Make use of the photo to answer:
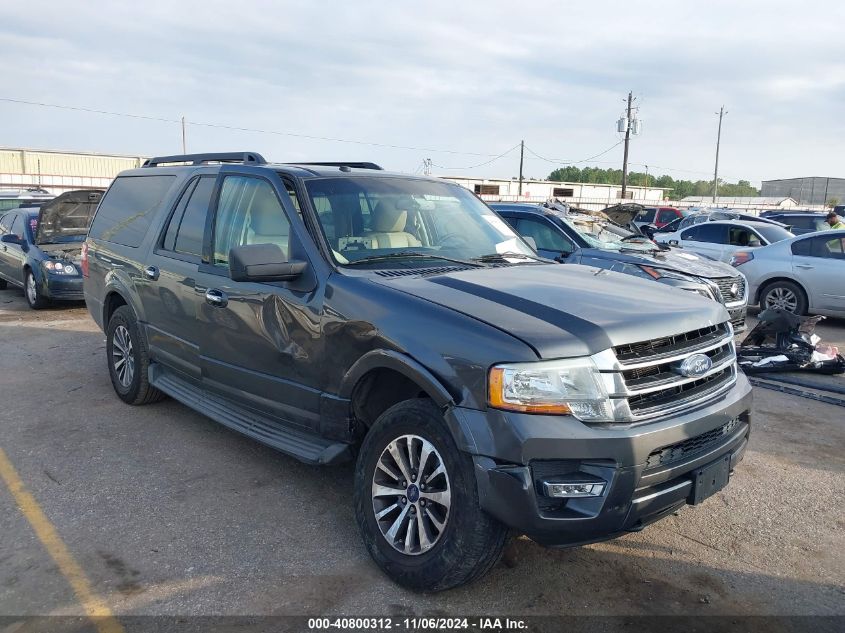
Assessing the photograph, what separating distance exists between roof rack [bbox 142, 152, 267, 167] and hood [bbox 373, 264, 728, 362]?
1.95 meters

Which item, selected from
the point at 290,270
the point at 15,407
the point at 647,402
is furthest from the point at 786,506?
the point at 15,407

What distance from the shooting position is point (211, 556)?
352 cm

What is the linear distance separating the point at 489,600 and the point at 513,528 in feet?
1.75

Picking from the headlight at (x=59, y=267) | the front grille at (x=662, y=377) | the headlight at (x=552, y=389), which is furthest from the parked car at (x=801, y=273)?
the headlight at (x=59, y=267)

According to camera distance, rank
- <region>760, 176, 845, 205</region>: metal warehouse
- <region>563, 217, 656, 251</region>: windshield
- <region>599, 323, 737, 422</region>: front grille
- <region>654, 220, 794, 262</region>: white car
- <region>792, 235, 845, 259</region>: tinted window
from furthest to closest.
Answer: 1. <region>760, 176, 845, 205</region>: metal warehouse
2. <region>654, 220, 794, 262</region>: white car
3. <region>792, 235, 845, 259</region>: tinted window
4. <region>563, 217, 656, 251</region>: windshield
5. <region>599, 323, 737, 422</region>: front grille

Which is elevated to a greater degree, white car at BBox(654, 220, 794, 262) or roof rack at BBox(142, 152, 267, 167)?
roof rack at BBox(142, 152, 267, 167)

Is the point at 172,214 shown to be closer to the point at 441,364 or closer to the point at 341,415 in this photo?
the point at 341,415

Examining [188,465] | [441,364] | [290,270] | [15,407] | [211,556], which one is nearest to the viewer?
[441,364]

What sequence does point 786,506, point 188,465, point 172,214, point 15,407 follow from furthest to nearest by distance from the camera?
point 15,407
point 172,214
point 188,465
point 786,506

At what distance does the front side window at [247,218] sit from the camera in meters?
4.22

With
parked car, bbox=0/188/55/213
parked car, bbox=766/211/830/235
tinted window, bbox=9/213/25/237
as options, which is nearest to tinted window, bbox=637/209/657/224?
parked car, bbox=766/211/830/235

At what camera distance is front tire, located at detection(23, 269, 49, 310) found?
1080 cm

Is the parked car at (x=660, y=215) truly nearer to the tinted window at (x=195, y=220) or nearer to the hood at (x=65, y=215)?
the hood at (x=65, y=215)

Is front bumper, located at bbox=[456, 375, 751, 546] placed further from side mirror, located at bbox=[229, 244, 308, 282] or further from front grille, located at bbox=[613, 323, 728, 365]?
side mirror, located at bbox=[229, 244, 308, 282]
